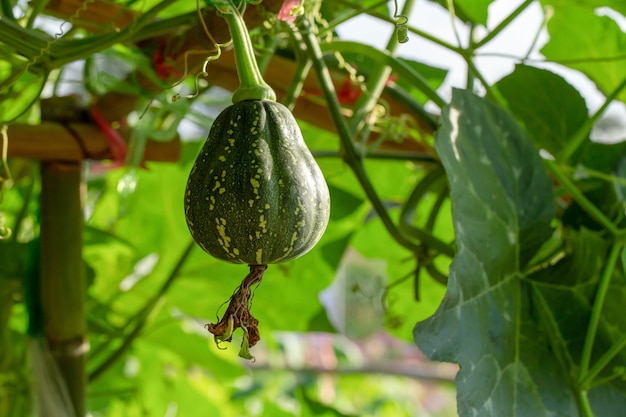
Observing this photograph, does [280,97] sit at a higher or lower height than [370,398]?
higher

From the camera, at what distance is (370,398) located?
9.01 feet

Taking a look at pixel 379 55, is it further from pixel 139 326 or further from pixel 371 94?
pixel 139 326

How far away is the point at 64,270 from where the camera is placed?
26.5 inches

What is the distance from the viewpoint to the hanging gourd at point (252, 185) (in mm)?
356

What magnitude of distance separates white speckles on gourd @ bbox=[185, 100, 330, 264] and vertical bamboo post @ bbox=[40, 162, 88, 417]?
0.34 meters

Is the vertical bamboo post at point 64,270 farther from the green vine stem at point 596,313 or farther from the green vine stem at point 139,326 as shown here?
the green vine stem at point 596,313

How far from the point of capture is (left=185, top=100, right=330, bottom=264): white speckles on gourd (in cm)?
36

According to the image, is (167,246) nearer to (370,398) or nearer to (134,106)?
(134,106)

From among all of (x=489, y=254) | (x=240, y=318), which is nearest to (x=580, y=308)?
(x=489, y=254)

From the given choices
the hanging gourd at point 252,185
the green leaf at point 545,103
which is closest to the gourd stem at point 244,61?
the hanging gourd at point 252,185

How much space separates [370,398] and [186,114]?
2.17 m

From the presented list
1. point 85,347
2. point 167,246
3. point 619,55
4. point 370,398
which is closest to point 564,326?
point 619,55

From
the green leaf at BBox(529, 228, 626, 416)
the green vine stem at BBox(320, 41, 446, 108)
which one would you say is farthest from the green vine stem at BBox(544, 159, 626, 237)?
the green vine stem at BBox(320, 41, 446, 108)

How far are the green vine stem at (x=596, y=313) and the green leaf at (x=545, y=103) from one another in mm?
153
